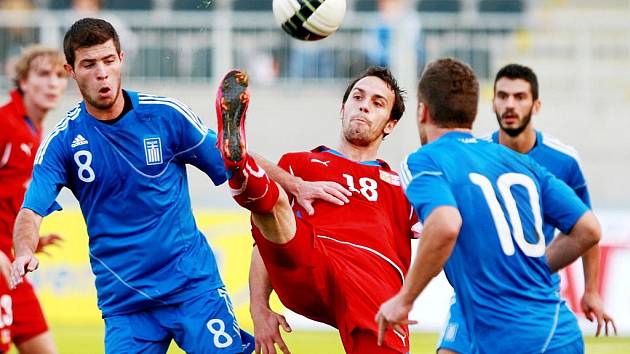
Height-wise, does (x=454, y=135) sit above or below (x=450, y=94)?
below

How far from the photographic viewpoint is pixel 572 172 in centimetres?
753

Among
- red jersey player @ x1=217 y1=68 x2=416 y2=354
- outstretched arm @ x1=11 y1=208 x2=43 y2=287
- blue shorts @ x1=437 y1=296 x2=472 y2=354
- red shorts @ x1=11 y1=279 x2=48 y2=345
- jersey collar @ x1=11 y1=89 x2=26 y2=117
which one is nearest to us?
outstretched arm @ x1=11 y1=208 x2=43 y2=287

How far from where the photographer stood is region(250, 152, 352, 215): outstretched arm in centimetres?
645

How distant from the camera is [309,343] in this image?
40.4 feet

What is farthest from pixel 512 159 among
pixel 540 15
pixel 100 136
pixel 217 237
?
pixel 540 15

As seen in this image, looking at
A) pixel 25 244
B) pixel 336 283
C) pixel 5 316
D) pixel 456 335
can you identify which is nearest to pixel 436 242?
pixel 456 335

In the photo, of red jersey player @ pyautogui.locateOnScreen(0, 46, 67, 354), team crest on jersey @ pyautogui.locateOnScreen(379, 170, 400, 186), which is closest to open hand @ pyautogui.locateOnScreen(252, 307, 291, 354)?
team crest on jersey @ pyautogui.locateOnScreen(379, 170, 400, 186)

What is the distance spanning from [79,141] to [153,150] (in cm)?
41

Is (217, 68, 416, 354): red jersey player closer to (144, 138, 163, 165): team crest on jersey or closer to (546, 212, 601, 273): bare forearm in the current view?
(144, 138, 163, 165): team crest on jersey

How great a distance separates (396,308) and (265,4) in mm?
13261

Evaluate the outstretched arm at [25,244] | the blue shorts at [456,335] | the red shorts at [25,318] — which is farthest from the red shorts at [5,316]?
the blue shorts at [456,335]

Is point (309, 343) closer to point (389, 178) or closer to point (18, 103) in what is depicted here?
point (18, 103)

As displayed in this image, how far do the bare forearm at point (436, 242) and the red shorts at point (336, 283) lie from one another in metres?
1.24

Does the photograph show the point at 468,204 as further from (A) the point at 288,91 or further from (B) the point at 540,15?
(B) the point at 540,15
